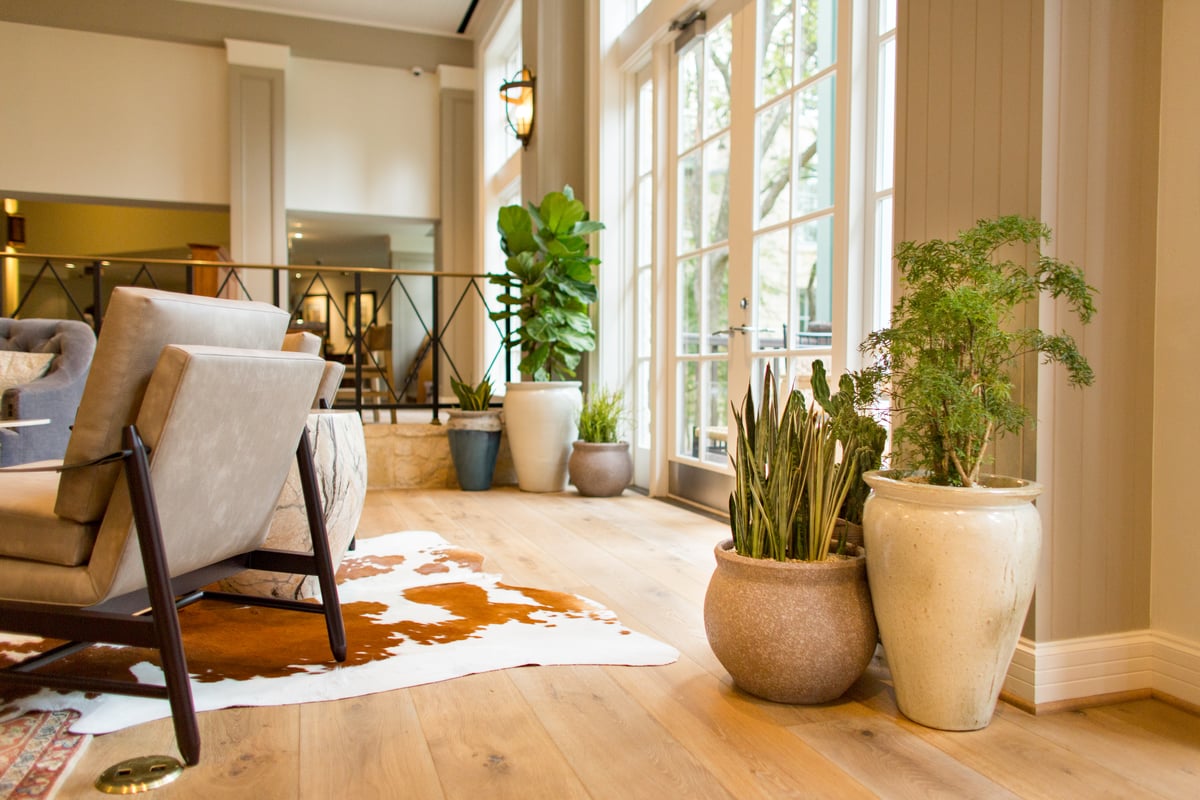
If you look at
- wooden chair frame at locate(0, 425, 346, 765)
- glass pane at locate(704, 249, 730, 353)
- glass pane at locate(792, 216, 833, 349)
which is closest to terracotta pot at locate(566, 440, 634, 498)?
glass pane at locate(704, 249, 730, 353)

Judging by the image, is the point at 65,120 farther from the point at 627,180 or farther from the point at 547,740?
the point at 547,740

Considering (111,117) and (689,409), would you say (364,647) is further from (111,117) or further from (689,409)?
(111,117)

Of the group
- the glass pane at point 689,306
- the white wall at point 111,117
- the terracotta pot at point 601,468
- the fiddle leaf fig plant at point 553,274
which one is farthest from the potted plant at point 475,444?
the white wall at point 111,117

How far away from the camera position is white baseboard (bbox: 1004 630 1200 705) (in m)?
1.79

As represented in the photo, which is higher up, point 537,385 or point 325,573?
point 537,385

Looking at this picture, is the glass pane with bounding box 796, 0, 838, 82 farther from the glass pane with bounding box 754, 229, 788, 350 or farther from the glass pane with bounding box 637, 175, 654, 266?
the glass pane with bounding box 637, 175, 654, 266

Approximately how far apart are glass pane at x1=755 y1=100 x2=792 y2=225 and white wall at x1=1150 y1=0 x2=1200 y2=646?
1.65 meters

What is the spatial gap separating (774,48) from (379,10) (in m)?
5.29

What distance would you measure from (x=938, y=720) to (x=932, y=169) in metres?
1.26

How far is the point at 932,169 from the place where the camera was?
209 cm

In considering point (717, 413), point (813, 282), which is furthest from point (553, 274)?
point (813, 282)

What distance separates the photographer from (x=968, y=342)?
168 cm

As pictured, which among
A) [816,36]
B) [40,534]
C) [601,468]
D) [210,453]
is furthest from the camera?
[601,468]

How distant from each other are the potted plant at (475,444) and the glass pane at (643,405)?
0.81 m
